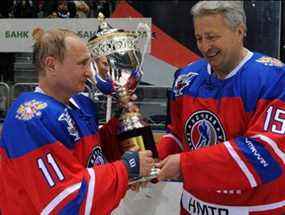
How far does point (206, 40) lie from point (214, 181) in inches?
15.8

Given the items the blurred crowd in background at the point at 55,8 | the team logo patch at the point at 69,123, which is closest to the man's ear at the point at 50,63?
the team logo patch at the point at 69,123

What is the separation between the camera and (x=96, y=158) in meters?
1.76

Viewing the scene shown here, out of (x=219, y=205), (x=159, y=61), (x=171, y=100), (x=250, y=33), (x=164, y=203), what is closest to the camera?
(x=219, y=205)

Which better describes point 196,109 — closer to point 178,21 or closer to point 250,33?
point 250,33

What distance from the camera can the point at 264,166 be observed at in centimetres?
170

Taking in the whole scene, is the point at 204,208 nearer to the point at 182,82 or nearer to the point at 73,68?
the point at 182,82

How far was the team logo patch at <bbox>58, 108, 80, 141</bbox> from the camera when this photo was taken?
1624 millimetres

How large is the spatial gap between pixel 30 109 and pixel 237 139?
58cm

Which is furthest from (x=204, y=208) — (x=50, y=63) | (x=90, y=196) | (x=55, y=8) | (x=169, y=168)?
(x=55, y=8)

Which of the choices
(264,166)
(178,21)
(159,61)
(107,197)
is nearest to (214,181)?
(264,166)

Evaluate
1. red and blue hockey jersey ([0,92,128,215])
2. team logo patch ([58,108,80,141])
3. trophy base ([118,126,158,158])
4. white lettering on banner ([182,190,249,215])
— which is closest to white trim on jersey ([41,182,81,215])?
red and blue hockey jersey ([0,92,128,215])

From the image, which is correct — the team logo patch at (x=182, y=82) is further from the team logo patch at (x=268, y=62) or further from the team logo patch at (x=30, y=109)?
the team logo patch at (x=30, y=109)

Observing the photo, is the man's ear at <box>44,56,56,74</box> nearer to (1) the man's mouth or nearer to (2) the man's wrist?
(2) the man's wrist

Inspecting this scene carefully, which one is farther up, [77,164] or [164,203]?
[77,164]
